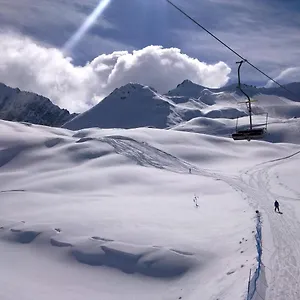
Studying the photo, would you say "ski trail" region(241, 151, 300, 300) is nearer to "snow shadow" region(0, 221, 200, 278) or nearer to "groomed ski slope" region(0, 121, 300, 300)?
"groomed ski slope" region(0, 121, 300, 300)

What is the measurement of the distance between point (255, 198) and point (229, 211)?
7.32 metres

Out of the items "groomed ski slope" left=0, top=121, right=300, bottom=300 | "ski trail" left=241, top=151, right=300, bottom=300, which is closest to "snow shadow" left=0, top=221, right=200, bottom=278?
"groomed ski slope" left=0, top=121, right=300, bottom=300

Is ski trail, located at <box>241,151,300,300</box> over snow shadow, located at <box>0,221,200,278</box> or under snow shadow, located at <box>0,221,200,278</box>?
over

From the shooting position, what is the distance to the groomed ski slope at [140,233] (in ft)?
50.0

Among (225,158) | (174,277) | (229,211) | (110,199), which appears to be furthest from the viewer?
(225,158)

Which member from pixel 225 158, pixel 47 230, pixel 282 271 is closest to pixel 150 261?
pixel 282 271

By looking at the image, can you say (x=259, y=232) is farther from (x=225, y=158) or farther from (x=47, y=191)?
(x=225, y=158)

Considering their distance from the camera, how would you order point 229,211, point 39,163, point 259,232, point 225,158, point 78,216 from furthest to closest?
point 225,158 → point 39,163 → point 229,211 → point 78,216 → point 259,232

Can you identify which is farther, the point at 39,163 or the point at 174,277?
the point at 39,163

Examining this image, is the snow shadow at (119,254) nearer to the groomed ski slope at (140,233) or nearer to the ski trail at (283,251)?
the groomed ski slope at (140,233)

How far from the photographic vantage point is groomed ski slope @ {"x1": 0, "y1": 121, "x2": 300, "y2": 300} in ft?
50.0

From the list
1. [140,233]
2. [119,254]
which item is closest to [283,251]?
[119,254]

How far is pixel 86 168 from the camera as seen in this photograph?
52.7 m

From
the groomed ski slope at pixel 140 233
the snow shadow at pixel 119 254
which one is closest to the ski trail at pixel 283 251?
the groomed ski slope at pixel 140 233
